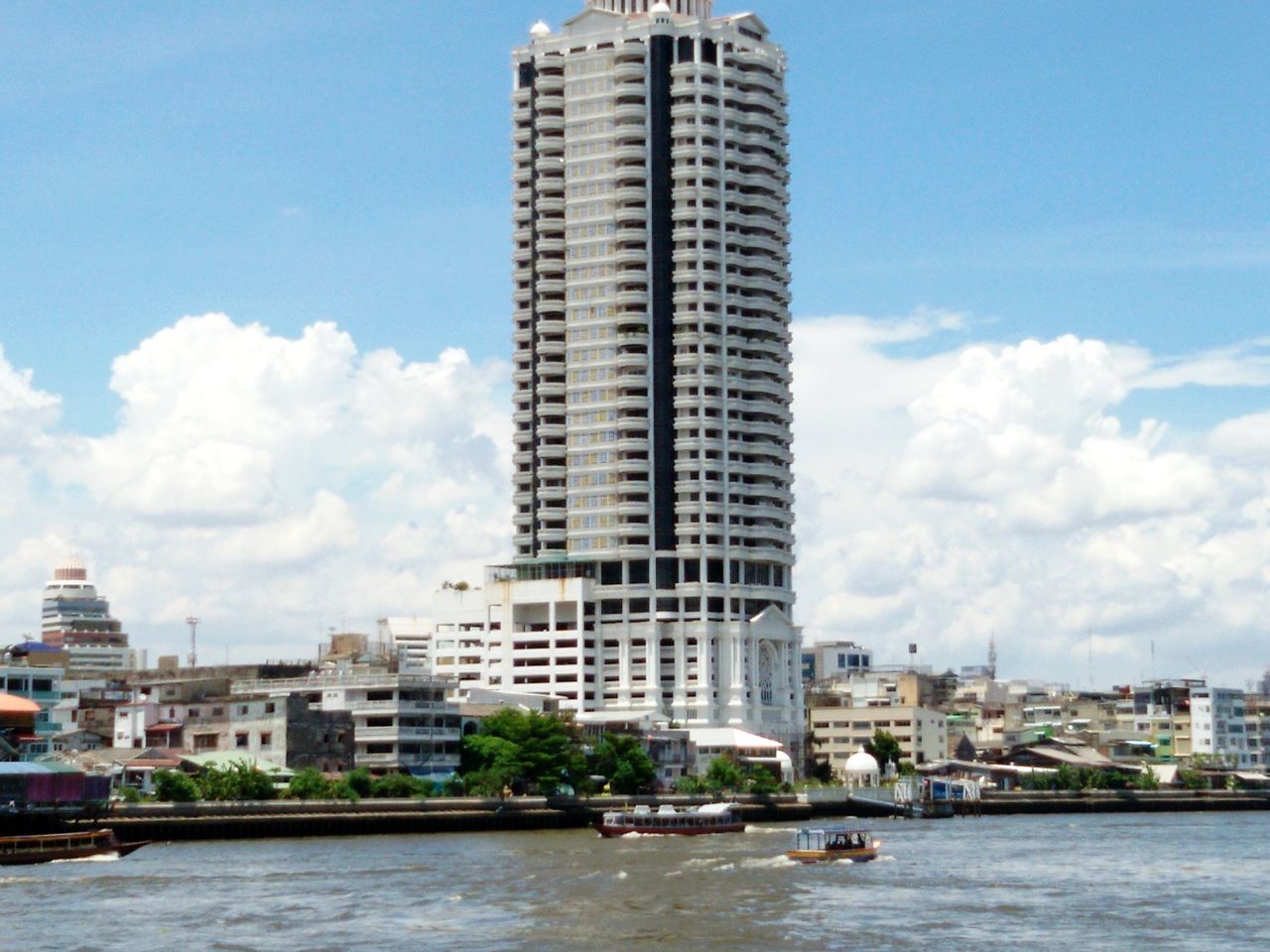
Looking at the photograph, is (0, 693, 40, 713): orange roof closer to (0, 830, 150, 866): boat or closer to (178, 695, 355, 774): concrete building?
(0, 830, 150, 866): boat

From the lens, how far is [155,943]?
266 feet

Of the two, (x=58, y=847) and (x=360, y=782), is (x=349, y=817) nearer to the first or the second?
(x=360, y=782)

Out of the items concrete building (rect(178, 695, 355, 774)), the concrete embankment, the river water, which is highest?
concrete building (rect(178, 695, 355, 774))

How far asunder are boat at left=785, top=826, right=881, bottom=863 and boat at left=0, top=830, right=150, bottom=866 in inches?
1505

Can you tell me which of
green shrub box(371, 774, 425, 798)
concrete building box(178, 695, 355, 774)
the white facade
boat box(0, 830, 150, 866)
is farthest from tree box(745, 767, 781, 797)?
boat box(0, 830, 150, 866)

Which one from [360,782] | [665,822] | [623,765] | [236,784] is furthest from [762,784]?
[236,784]

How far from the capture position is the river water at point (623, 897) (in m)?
83.6

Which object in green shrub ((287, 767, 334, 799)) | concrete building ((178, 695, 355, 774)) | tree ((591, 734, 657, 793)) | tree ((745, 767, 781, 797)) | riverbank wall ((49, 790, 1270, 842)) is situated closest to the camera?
riverbank wall ((49, 790, 1270, 842))

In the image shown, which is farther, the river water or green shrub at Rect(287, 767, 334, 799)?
green shrub at Rect(287, 767, 334, 799)

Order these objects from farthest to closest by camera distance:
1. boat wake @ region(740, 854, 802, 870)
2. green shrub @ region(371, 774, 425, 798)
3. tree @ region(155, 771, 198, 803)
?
green shrub @ region(371, 774, 425, 798) < tree @ region(155, 771, 198, 803) < boat wake @ region(740, 854, 802, 870)

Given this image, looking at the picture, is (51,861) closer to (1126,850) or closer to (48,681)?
(48,681)

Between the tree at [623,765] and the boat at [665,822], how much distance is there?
1313 inches

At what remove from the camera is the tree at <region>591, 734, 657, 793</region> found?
187500 mm

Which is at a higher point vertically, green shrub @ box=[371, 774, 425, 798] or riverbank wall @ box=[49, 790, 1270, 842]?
green shrub @ box=[371, 774, 425, 798]
